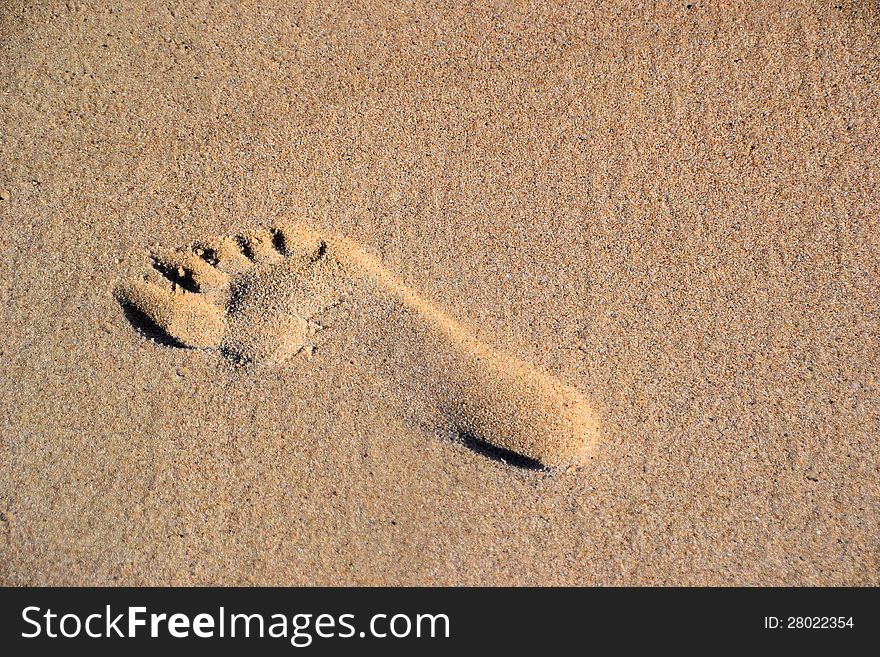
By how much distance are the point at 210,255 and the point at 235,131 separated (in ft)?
1.22

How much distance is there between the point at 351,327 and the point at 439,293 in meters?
0.25

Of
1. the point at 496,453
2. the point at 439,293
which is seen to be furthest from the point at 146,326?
the point at 496,453

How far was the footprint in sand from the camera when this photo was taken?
1.75 m

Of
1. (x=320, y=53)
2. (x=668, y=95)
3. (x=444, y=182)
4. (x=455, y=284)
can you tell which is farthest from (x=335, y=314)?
(x=668, y=95)

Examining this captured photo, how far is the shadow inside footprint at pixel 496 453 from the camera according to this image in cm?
175

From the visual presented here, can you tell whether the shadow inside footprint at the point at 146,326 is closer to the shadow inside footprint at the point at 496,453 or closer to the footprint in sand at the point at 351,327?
the footprint in sand at the point at 351,327

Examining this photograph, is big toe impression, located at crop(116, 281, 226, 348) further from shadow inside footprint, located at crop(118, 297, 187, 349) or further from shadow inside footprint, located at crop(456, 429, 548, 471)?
shadow inside footprint, located at crop(456, 429, 548, 471)

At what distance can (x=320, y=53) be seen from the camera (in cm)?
199

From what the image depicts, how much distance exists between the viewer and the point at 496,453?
176 centimetres

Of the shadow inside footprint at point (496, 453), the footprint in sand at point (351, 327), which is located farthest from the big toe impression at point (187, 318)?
the shadow inside footprint at point (496, 453)

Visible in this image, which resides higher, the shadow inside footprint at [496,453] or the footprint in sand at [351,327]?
the footprint in sand at [351,327]

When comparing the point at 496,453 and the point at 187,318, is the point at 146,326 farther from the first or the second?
the point at 496,453

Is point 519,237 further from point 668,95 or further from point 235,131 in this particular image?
point 235,131

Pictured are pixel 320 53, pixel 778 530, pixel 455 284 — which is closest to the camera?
pixel 778 530
